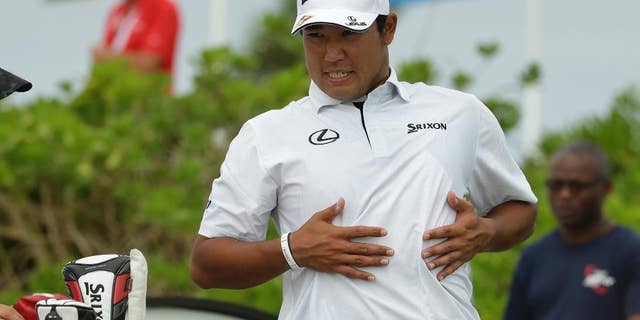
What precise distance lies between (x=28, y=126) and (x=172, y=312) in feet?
11.2

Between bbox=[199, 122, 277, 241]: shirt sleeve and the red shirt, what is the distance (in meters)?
4.88

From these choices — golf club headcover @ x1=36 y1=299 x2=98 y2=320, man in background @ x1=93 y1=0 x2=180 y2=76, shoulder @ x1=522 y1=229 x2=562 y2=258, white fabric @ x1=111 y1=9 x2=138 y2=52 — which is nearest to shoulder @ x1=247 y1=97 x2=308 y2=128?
golf club headcover @ x1=36 y1=299 x2=98 y2=320

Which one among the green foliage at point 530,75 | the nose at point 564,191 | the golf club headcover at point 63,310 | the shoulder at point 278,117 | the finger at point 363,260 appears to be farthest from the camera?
the green foliage at point 530,75

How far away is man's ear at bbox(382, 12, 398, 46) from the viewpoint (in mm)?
4235

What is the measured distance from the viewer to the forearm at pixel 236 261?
397cm

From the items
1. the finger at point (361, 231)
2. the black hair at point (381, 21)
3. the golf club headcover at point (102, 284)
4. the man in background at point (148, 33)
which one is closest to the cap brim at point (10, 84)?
the golf club headcover at point (102, 284)

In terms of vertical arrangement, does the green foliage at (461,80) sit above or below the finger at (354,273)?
below

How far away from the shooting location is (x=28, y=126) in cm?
767

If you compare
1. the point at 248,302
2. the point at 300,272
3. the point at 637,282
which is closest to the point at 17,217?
the point at 248,302

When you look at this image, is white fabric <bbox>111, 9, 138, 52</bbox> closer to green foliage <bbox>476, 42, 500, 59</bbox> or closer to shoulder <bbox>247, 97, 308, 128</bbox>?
green foliage <bbox>476, 42, 500, 59</bbox>

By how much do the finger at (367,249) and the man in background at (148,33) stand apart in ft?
16.5

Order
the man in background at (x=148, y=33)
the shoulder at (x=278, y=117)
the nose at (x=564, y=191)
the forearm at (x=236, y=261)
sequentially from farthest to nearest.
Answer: the man in background at (x=148, y=33) → the nose at (x=564, y=191) → the shoulder at (x=278, y=117) → the forearm at (x=236, y=261)

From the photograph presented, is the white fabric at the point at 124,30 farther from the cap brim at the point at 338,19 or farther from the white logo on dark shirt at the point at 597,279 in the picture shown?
the cap brim at the point at 338,19

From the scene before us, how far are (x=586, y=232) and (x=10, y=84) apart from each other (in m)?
3.97
